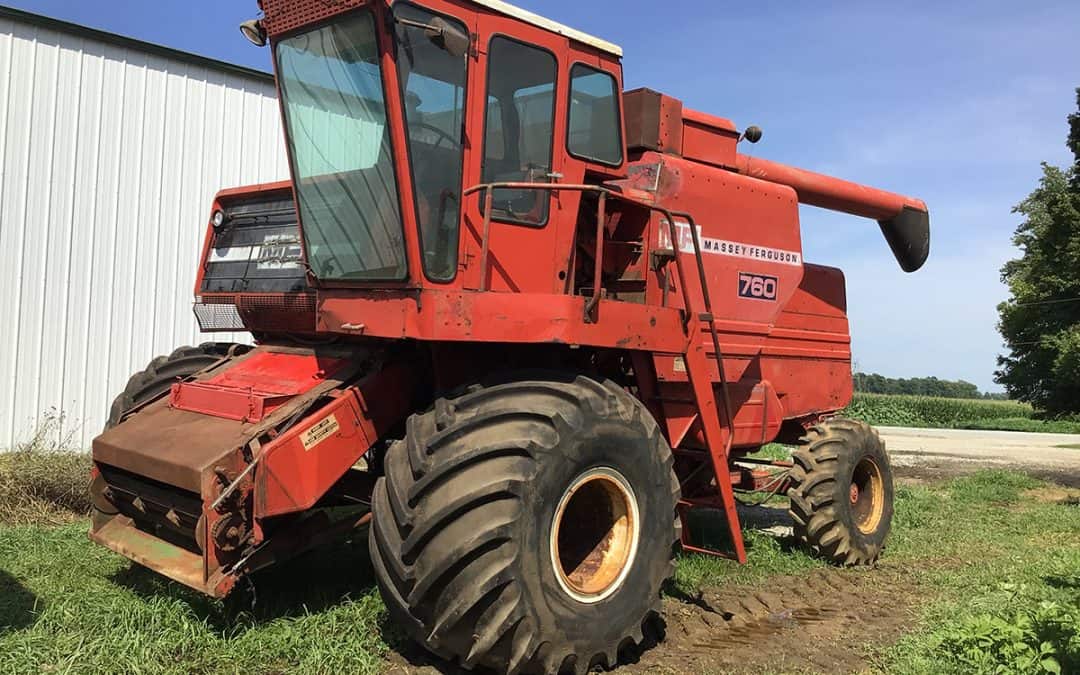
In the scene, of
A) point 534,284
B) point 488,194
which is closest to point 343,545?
point 534,284

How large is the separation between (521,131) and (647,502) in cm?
224

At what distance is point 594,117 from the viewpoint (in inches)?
210

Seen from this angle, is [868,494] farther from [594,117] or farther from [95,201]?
[95,201]

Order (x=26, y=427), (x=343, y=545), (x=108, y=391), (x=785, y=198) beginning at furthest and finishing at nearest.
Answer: (x=108, y=391)
(x=26, y=427)
(x=785, y=198)
(x=343, y=545)

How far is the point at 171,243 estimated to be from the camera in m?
Answer: 9.91

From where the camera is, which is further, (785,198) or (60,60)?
(60,60)

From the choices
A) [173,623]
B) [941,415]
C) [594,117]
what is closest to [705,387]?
[594,117]

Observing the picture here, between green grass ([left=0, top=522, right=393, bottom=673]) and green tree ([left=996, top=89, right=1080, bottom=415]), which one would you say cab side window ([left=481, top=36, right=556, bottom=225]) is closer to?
green grass ([left=0, top=522, right=393, bottom=673])

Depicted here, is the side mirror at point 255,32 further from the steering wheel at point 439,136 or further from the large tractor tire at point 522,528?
the large tractor tire at point 522,528

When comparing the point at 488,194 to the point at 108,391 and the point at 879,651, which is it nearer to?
the point at 879,651

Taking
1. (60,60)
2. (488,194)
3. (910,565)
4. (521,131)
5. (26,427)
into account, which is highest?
(60,60)

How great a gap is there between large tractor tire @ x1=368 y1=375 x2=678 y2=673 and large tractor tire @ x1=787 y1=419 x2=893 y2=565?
2.67 meters

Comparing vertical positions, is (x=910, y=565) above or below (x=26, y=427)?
below

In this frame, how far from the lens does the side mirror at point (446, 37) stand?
4.24 m
